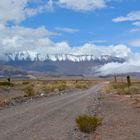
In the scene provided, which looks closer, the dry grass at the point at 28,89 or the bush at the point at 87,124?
the bush at the point at 87,124

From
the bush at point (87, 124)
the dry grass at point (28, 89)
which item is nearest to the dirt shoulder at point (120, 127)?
the bush at point (87, 124)

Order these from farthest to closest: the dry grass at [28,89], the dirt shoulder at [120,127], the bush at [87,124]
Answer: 1. the dry grass at [28,89]
2. the bush at [87,124]
3. the dirt shoulder at [120,127]

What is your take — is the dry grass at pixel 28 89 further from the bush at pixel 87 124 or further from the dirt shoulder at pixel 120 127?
the bush at pixel 87 124

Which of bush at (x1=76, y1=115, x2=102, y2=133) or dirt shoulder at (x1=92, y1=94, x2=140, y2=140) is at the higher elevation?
bush at (x1=76, y1=115, x2=102, y2=133)

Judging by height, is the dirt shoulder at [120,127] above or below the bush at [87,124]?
below

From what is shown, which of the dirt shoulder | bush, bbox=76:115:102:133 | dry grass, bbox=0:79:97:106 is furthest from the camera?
dry grass, bbox=0:79:97:106

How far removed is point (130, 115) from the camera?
30547 mm

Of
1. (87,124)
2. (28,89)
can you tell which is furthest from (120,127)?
(28,89)

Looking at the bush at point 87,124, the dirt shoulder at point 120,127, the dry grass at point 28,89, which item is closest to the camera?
the dirt shoulder at point 120,127

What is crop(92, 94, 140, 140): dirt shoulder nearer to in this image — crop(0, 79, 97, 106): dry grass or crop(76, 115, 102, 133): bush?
crop(76, 115, 102, 133): bush

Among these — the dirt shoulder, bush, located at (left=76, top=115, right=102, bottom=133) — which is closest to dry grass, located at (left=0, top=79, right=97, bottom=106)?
the dirt shoulder

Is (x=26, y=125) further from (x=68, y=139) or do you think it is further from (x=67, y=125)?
(x=68, y=139)

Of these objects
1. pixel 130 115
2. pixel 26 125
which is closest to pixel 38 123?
pixel 26 125

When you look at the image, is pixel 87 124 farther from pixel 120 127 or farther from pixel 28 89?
pixel 28 89
